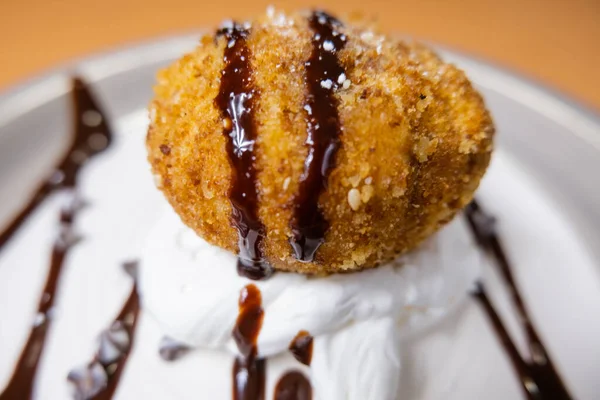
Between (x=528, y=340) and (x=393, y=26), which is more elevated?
(x=393, y=26)

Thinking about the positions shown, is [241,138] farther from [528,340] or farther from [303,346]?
[528,340]

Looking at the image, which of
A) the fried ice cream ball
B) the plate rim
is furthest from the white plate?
the fried ice cream ball

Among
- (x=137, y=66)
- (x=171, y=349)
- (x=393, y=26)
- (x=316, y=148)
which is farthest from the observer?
(x=393, y=26)

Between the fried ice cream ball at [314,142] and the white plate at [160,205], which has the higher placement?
the fried ice cream ball at [314,142]

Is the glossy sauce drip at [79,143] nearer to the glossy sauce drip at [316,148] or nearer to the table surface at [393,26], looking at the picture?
the table surface at [393,26]

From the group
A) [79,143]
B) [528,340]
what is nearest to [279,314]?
[528,340]

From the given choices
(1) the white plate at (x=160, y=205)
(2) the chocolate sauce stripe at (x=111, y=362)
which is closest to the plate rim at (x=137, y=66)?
(1) the white plate at (x=160, y=205)

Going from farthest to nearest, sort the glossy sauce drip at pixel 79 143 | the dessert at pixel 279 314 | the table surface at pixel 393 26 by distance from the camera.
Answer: the table surface at pixel 393 26 → the glossy sauce drip at pixel 79 143 → the dessert at pixel 279 314

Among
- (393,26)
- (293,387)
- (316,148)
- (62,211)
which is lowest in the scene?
(293,387)

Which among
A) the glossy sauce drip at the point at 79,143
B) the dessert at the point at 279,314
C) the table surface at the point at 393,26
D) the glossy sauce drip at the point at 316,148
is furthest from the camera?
the table surface at the point at 393,26
